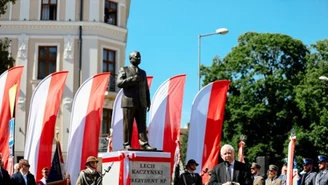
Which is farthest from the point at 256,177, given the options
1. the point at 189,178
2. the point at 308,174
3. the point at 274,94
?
the point at 274,94

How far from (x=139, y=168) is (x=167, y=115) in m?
9.22

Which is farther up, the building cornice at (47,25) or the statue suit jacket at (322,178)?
the building cornice at (47,25)

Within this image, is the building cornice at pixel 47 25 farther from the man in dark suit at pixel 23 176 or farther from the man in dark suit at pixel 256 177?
the man in dark suit at pixel 23 176

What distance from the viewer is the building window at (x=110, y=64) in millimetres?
38438

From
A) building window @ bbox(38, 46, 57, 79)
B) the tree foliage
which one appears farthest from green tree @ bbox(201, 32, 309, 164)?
building window @ bbox(38, 46, 57, 79)

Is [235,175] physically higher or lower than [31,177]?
higher

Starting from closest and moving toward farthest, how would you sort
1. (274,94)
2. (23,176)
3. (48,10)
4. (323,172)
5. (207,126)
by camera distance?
1. (323,172)
2. (23,176)
3. (207,126)
4. (48,10)
5. (274,94)

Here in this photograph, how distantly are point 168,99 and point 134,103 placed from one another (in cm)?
904

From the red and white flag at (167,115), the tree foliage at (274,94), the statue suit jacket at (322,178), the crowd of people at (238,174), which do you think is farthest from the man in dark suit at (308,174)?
the tree foliage at (274,94)

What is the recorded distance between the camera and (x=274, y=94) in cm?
4981

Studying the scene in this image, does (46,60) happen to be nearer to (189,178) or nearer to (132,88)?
(189,178)

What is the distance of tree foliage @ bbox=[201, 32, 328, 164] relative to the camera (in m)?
47.3

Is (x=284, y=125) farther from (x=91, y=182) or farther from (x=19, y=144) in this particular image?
(x=91, y=182)

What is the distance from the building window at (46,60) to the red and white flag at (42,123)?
1503 centimetres
